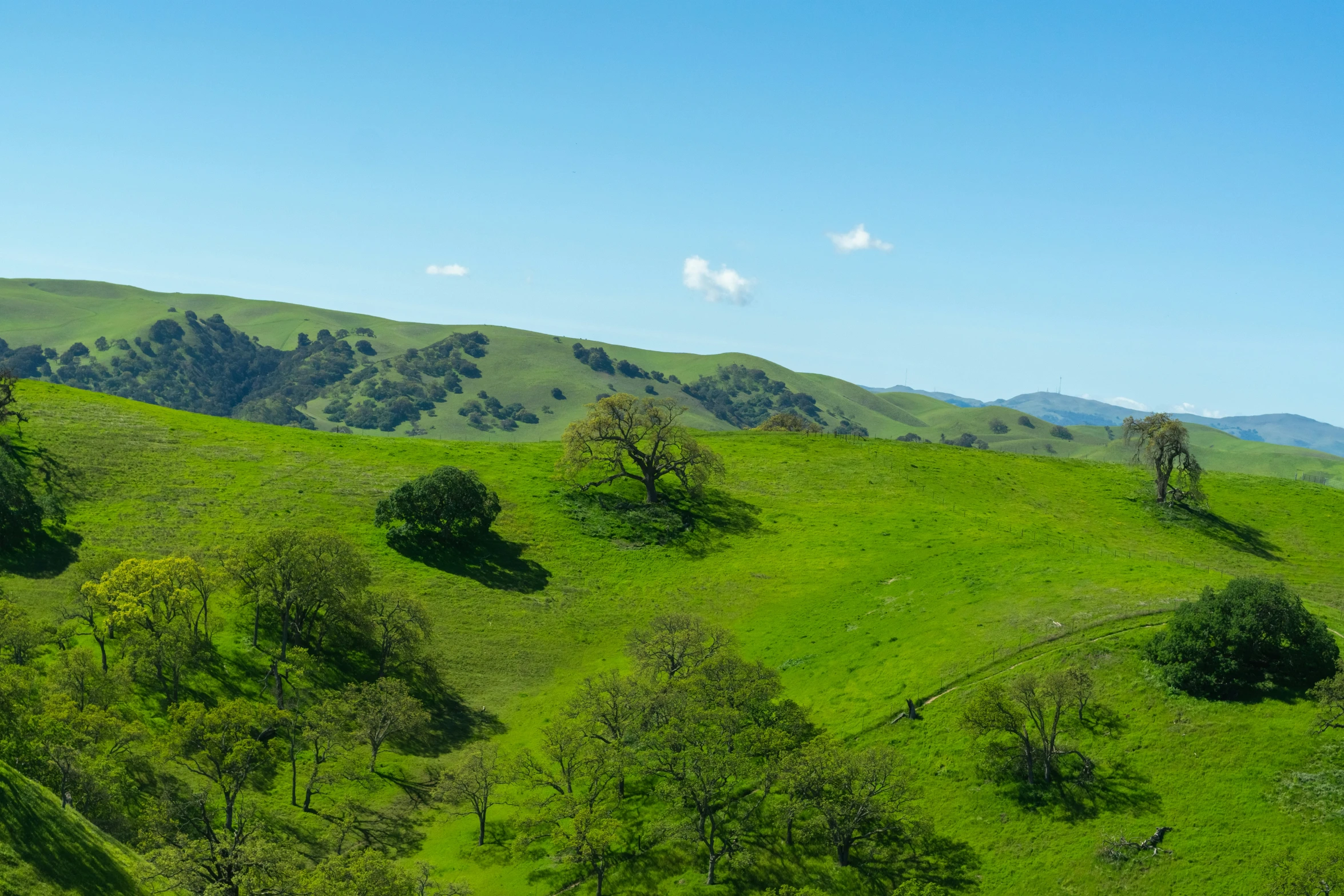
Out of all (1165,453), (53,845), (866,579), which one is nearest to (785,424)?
(1165,453)

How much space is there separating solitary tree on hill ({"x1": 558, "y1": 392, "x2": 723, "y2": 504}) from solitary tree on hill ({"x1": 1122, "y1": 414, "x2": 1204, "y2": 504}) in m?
51.2

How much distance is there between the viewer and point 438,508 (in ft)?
265

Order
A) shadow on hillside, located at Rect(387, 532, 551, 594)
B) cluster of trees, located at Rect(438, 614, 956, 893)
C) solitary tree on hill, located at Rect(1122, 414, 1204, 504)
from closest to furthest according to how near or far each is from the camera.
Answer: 1. cluster of trees, located at Rect(438, 614, 956, 893)
2. shadow on hillside, located at Rect(387, 532, 551, 594)
3. solitary tree on hill, located at Rect(1122, 414, 1204, 504)

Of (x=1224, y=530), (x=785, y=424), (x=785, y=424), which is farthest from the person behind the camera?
(x=785, y=424)

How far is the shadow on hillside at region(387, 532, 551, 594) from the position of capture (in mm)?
78188

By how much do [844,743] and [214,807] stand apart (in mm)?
36547

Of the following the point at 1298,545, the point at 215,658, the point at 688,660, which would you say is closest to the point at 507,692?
the point at 688,660

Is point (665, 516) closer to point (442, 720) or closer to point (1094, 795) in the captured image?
point (442, 720)

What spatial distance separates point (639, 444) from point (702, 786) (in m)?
57.8

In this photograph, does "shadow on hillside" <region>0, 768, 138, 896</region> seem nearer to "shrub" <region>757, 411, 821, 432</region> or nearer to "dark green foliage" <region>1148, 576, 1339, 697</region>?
"dark green foliage" <region>1148, 576, 1339, 697</region>

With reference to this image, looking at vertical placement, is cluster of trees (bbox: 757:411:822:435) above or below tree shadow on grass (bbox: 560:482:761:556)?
above

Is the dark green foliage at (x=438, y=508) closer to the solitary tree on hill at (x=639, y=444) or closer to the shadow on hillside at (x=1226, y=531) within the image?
the solitary tree on hill at (x=639, y=444)

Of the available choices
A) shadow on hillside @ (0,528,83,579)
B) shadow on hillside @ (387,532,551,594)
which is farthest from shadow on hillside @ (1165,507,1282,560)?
shadow on hillside @ (0,528,83,579)

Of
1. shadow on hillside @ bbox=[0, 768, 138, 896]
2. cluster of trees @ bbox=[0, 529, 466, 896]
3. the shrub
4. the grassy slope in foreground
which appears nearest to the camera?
shadow on hillside @ bbox=[0, 768, 138, 896]
